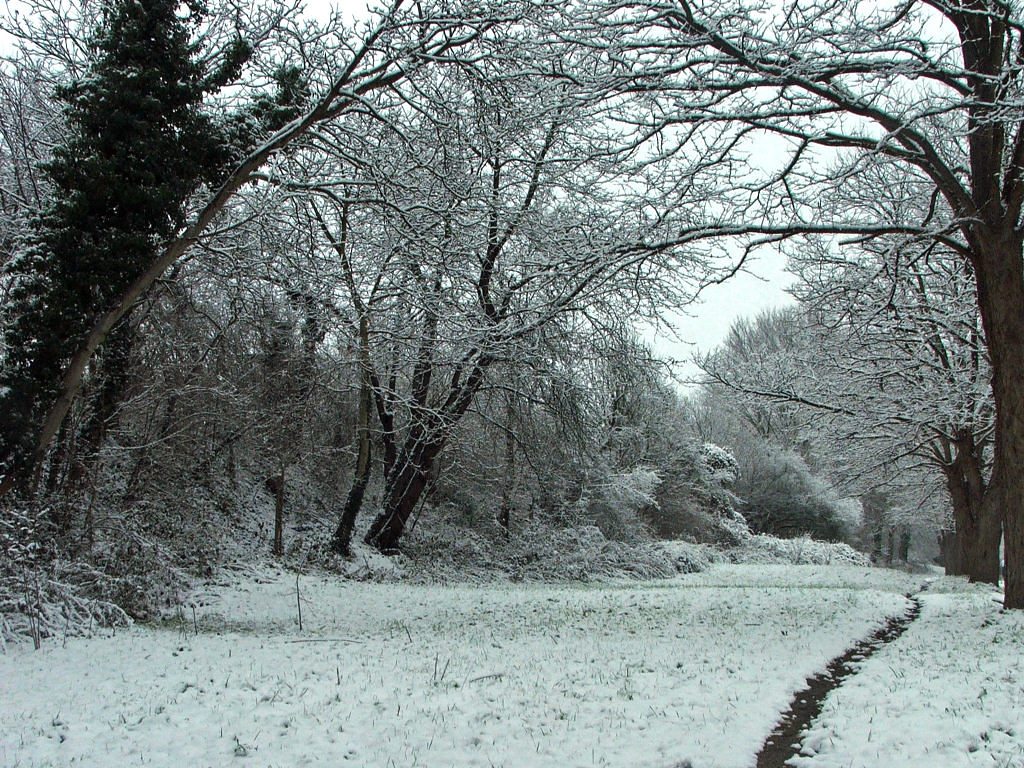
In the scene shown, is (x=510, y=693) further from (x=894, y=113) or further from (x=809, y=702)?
(x=894, y=113)

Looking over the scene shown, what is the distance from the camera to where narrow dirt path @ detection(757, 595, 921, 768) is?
4.34 m

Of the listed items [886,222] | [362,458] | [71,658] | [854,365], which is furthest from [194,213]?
[854,365]

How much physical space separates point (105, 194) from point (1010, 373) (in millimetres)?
10589

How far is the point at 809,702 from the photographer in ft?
17.8

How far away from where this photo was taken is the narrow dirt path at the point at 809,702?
4344 mm

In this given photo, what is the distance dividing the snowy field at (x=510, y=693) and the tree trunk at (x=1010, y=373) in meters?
0.91

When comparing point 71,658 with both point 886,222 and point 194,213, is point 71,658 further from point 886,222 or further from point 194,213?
point 886,222

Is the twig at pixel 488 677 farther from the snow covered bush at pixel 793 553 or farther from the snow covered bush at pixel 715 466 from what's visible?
the snow covered bush at pixel 715 466

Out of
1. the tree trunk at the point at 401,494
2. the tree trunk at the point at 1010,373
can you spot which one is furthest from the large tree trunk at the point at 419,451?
the tree trunk at the point at 1010,373

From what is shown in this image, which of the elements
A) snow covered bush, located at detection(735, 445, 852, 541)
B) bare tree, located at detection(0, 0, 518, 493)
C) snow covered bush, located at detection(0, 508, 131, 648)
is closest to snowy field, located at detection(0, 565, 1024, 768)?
snow covered bush, located at detection(0, 508, 131, 648)

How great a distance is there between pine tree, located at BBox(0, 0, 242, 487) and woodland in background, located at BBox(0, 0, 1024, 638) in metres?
0.03

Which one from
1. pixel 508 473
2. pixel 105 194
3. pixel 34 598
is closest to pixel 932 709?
pixel 34 598

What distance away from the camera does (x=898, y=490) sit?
76.9ft

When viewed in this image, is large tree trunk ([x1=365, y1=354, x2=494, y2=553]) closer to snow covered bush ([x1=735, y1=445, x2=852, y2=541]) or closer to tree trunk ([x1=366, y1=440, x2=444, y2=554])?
tree trunk ([x1=366, y1=440, x2=444, y2=554])
